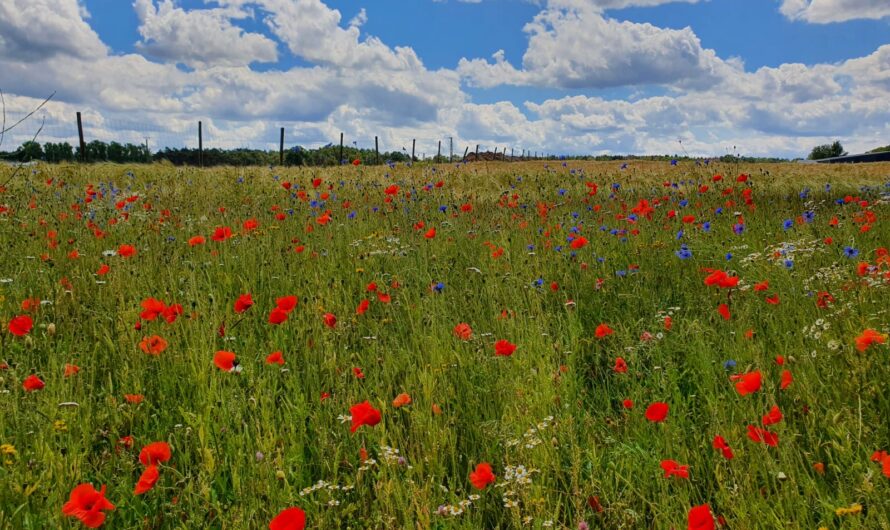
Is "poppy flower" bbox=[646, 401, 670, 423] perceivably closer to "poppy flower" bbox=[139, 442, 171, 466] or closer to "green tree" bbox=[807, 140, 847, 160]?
"poppy flower" bbox=[139, 442, 171, 466]

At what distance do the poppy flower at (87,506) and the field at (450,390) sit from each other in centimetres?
2

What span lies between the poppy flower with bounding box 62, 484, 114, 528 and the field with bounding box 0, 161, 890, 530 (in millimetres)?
18

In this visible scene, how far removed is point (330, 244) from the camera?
5008 millimetres

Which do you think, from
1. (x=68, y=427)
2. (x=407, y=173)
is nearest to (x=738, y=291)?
(x=68, y=427)

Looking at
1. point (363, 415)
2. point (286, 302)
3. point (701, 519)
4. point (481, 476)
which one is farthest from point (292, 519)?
point (286, 302)

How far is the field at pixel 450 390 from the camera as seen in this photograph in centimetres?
187

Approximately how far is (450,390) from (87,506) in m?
1.33

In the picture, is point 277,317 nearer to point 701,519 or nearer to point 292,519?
point 292,519

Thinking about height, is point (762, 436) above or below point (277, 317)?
below

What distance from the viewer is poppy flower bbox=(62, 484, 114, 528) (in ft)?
4.93

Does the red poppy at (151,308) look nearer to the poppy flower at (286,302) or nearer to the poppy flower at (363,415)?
the poppy flower at (286,302)

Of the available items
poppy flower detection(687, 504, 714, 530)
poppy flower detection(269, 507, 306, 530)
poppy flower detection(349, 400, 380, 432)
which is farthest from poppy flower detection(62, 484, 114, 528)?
poppy flower detection(687, 504, 714, 530)

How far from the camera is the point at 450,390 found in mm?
2512

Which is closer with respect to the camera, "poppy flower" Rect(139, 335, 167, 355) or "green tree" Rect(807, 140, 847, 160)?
"poppy flower" Rect(139, 335, 167, 355)
